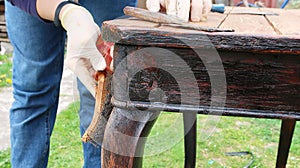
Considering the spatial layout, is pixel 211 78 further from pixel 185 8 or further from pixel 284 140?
pixel 284 140

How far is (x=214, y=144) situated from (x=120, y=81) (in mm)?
1550

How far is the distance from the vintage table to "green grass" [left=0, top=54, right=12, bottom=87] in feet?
8.47

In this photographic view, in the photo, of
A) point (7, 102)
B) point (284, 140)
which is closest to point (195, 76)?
point (284, 140)

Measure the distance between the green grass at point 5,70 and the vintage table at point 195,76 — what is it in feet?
8.47

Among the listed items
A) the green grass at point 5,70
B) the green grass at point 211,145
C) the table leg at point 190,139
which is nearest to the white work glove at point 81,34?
the table leg at point 190,139

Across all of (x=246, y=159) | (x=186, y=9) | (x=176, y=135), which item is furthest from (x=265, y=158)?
(x=186, y=9)

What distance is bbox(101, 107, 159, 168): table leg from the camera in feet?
2.39

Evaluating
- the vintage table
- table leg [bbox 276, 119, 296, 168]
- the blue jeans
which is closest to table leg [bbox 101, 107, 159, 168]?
the vintage table

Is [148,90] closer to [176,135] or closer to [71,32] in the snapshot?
[71,32]

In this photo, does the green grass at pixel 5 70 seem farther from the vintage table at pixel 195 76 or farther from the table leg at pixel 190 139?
the vintage table at pixel 195 76

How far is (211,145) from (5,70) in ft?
6.66

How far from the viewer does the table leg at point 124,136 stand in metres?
0.73

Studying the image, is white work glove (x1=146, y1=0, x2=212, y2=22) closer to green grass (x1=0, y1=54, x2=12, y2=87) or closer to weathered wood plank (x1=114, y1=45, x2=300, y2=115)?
weathered wood plank (x1=114, y1=45, x2=300, y2=115)

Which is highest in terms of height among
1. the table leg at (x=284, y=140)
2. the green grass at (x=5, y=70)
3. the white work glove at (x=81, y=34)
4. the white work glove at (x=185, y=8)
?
the white work glove at (x=185, y=8)
